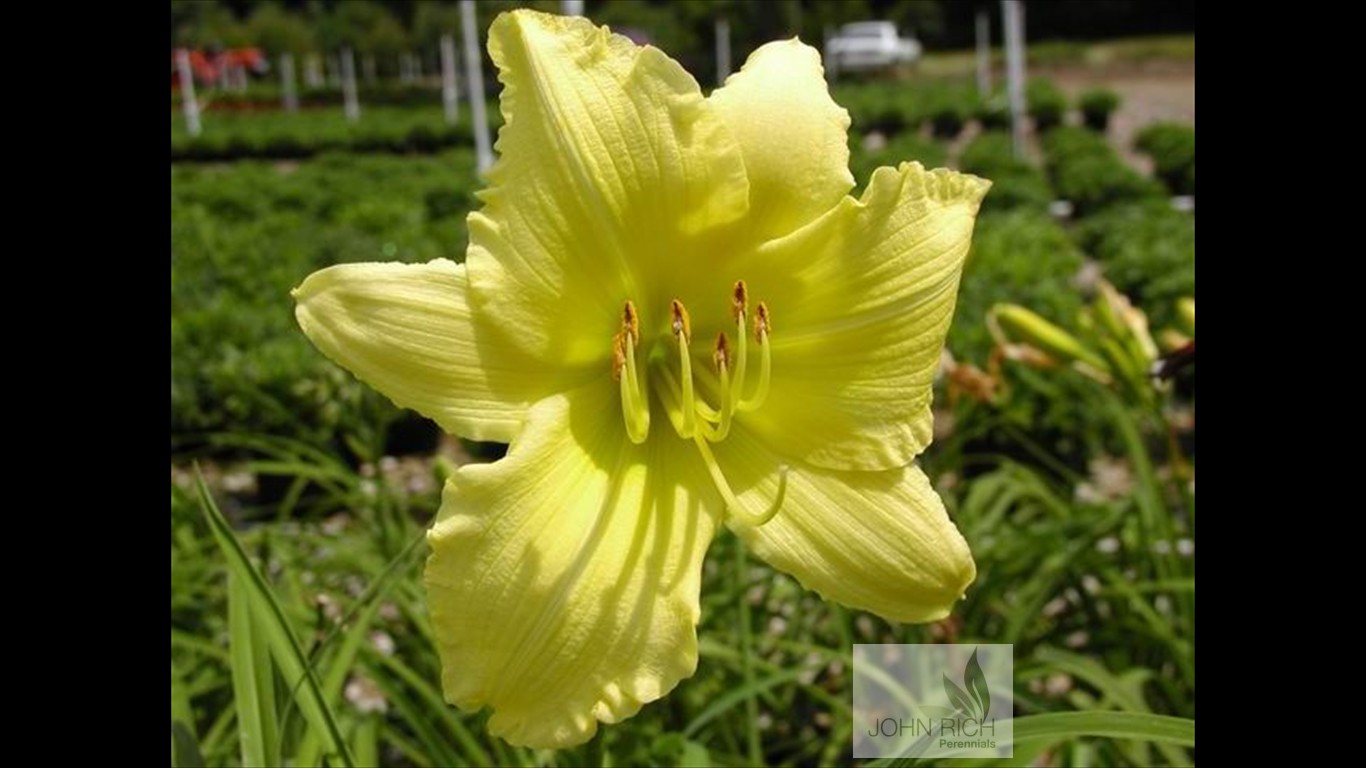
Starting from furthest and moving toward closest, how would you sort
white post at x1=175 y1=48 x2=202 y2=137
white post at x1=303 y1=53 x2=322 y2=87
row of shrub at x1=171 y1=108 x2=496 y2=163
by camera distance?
white post at x1=303 y1=53 x2=322 y2=87
row of shrub at x1=171 y1=108 x2=496 y2=163
white post at x1=175 y1=48 x2=202 y2=137

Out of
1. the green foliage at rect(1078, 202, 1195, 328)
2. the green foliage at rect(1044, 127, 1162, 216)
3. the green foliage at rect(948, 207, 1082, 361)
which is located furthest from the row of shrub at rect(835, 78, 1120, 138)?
the green foliage at rect(948, 207, 1082, 361)

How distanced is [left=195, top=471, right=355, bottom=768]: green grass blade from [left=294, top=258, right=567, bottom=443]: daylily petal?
338mm

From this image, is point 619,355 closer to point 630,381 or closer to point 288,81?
point 630,381

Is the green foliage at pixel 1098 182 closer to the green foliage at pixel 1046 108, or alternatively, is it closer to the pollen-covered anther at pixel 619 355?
the green foliage at pixel 1046 108

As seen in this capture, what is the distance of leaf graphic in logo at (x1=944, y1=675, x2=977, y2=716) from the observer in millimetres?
1169

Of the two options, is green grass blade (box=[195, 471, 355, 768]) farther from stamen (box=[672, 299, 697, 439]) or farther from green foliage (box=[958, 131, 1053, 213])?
green foliage (box=[958, 131, 1053, 213])

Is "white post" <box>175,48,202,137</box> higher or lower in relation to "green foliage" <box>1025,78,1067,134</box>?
higher

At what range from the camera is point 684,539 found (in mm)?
813

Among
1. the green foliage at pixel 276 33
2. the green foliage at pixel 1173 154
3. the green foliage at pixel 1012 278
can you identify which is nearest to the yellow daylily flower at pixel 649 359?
the green foliage at pixel 1012 278

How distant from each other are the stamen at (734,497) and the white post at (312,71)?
30.1 meters

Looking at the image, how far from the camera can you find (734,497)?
2.75ft

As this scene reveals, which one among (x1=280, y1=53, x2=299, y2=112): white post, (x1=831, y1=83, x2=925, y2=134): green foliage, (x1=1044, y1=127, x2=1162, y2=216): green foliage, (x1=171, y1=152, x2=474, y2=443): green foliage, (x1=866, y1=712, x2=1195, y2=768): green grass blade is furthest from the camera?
(x1=280, y1=53, x2=299, y2=112): white post

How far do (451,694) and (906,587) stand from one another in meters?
0.31

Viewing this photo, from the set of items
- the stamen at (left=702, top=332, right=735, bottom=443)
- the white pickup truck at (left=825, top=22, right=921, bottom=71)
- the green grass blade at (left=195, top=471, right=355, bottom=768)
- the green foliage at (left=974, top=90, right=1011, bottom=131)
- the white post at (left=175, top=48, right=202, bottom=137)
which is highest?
the white pickup truck at (left=825, top=22, right=921, bottom=71)
